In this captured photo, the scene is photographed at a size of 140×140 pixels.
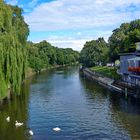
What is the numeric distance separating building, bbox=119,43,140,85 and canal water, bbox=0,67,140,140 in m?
5.17

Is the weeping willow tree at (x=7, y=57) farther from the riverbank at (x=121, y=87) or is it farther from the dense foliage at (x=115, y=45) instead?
the dense foliage at (x=115, y=45)

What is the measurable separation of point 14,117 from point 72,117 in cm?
758

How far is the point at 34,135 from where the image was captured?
41188 millimetres

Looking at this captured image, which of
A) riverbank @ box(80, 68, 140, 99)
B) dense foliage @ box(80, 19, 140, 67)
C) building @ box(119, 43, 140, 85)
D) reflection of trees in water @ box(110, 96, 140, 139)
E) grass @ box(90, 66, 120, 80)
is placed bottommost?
reflection of trees in water @ box(110, 96, 140, 139)

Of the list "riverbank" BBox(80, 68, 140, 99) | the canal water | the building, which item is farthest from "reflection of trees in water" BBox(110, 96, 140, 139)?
the building

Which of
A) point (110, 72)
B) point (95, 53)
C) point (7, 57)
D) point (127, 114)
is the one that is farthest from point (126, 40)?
point (95, 53)

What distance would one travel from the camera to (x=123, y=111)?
5522 cm

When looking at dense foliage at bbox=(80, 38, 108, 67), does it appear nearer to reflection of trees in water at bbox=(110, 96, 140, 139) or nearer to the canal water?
the canal water

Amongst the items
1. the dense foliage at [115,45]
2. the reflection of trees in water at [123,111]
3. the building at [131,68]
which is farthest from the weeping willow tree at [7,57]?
the dense foliage at [115,45]

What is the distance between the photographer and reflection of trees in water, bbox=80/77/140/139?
1738 inches

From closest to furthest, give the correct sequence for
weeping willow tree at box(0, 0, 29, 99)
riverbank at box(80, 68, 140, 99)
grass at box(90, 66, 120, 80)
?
weeping willow tree at box(0, 0, 29, 99), riverbank at box(80, 68, 140, 99), grass at box(90, 66, 120, 80)

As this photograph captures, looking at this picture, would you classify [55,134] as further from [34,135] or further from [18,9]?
[18,9]

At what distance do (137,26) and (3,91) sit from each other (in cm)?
6844

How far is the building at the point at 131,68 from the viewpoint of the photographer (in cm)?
7294
